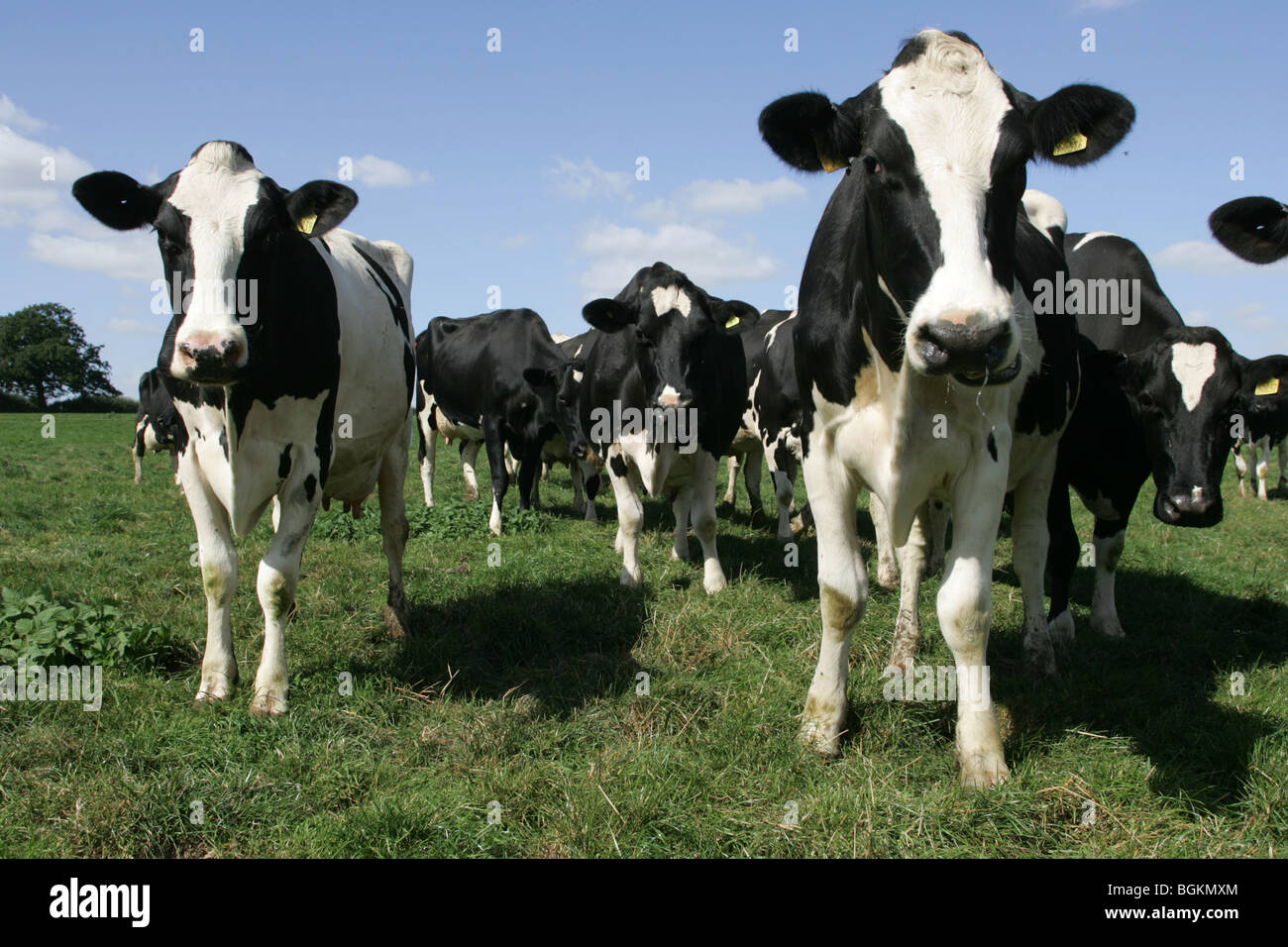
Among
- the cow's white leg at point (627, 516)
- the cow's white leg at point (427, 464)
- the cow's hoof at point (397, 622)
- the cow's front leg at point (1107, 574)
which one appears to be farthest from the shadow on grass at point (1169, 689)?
the cow's white leg at point (427, 464)

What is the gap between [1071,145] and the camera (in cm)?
414

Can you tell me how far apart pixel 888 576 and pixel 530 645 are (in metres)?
3.38

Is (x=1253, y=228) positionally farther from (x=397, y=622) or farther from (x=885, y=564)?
(x=397, y=622)

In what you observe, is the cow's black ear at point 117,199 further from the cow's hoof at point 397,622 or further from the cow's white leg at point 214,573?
the cow's hoof at point 397,622

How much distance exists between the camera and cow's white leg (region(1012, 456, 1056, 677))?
548cm

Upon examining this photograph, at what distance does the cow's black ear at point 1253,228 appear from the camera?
5883 millimetres

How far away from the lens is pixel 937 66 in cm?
373

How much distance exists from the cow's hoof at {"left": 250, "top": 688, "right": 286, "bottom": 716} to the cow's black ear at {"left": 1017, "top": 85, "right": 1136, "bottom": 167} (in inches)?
172

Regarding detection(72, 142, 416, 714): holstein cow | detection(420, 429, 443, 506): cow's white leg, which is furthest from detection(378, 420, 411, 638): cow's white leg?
detection(420, 429, 443, 506): cow's white leg

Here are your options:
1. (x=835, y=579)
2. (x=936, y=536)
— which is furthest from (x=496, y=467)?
(x=835, y=579)

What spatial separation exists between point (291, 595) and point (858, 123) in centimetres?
369

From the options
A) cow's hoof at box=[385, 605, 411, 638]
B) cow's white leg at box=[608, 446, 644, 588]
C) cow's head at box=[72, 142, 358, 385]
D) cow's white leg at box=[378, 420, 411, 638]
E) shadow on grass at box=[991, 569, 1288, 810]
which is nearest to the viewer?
shadow on grass at box=[991, 569, 1288, 810]

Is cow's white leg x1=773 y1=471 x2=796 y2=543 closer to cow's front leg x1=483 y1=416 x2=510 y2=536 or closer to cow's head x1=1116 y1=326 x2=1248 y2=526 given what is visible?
cow's front leg x1=483 y1=416 x2=510 y2=536
